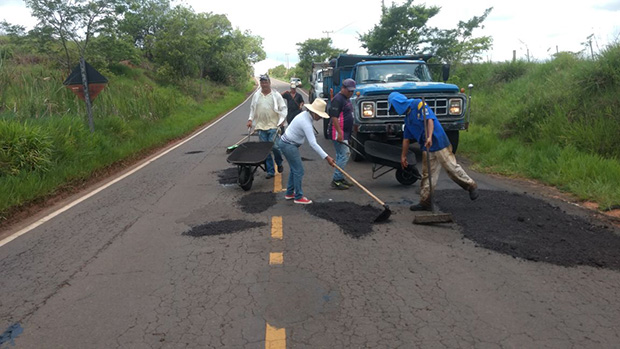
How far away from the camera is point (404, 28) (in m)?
28.9

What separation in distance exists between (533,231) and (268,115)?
5.08m

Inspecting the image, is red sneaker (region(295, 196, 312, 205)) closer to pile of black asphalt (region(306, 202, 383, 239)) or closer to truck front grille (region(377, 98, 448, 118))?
pile of black asphalt (region(306, 202, 383, 239))

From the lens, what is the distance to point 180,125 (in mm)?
20375

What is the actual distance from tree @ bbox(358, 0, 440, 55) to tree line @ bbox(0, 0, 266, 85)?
13.6m

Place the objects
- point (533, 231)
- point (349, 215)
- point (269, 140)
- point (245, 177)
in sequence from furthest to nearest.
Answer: point (269, 140) < point (245, 177) < point (349, 215) < point (533, 231)

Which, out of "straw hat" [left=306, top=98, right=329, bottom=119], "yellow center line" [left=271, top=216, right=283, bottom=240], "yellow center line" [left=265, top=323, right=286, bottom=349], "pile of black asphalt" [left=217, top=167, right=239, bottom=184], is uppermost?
"straw hat" [left=306, top=98, right=329, bottom=119]

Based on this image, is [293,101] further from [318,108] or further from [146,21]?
[146,21]

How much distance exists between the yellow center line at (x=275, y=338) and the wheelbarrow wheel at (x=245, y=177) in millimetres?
4678

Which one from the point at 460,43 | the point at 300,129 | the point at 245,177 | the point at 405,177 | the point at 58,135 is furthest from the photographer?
the point at 460,43

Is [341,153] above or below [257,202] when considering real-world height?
above

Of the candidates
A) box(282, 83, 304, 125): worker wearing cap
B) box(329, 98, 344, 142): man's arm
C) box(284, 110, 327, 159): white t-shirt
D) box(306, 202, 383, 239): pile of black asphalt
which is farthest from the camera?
box(282, 83, 304, 125): worker wearing cap

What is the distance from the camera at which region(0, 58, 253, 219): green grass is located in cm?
831

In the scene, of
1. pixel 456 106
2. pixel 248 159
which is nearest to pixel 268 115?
pixel 248 159

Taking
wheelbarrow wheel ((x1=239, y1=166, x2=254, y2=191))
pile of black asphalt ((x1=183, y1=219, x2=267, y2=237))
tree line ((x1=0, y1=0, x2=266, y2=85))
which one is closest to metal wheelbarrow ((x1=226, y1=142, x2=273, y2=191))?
wheelbarrow wheel ((x1=239, y1=166, x2=254, y2=191))
